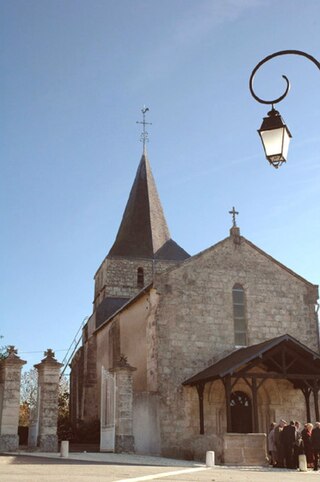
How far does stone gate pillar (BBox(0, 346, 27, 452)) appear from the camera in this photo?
55.4 ft

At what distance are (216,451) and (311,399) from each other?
652 centimetres

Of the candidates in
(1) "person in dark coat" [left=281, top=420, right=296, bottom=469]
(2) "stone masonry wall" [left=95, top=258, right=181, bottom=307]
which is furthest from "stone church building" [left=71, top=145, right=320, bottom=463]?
(2) "stone masonry wall" [left=95, top=258, right=181, bottom=307]

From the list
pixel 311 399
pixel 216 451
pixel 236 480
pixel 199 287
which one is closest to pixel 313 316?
pixel 311 399

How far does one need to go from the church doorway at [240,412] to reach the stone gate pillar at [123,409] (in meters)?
3.86

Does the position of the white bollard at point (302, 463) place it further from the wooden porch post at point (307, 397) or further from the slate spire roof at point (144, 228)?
the slate spire roof at point (144, 228)

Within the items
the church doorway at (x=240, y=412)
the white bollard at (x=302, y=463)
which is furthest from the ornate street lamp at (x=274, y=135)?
the church doorway at (x=240, y=412)

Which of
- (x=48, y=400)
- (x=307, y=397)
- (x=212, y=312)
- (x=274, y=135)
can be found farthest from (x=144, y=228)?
(x=274, y=135)

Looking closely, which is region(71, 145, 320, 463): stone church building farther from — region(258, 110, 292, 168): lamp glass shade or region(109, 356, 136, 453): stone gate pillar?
region(258, 110, 292, 168): lamp glass shade

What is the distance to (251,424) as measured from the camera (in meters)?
19.7

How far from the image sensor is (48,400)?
17438 millimetres

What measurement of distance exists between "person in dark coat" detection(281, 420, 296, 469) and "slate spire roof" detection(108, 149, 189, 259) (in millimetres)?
20078

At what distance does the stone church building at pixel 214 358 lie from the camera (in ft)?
57.6

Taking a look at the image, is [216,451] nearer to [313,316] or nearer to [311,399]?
[311,399]

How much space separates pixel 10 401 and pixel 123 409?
3.36m
